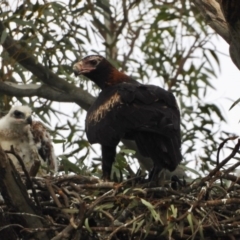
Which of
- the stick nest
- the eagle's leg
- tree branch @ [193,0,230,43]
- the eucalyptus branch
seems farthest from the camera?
the eucalyptus branch

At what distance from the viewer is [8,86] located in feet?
28.8

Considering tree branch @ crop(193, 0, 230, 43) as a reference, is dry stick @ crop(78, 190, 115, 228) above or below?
below

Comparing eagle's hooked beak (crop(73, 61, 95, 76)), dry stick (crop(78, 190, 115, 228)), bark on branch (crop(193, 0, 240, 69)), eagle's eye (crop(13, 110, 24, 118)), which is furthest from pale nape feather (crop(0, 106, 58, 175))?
bark on branch (crop(193, 0, 240, 69))

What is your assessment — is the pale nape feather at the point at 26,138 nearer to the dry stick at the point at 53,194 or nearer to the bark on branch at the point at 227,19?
the dry stick at the point at 53,194

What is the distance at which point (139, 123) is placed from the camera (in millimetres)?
6445

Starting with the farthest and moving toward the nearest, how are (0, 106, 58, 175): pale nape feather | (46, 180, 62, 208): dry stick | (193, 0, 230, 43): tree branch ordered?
1. (0, 106, 58, 175): pale nape feather
2. (193, 0, 230, 43): tree branch
3. (46, 180, 62, 208): dry stick

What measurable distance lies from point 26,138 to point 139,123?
1729mm

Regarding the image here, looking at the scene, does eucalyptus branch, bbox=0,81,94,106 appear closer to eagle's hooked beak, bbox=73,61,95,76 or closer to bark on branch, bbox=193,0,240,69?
eagle's hooked beak, bbox=73,61,95,76

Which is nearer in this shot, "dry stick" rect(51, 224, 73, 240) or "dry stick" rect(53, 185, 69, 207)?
"dry stick" rect(51, 224, 73, 240)

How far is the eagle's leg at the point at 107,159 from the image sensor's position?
7012mm

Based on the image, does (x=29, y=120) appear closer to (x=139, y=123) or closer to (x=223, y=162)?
(x=139, y=123)

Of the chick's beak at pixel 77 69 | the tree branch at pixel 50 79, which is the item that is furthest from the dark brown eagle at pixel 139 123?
the tree branch at pixel 50 79

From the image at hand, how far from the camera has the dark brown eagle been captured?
6.42m

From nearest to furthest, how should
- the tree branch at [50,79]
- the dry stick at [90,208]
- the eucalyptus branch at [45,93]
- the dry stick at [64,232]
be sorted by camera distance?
the dry stick at [64,232] → the dry stick at [90,208] → the tree branch at [50,79] → the eucalyptus branch at [45,93]
